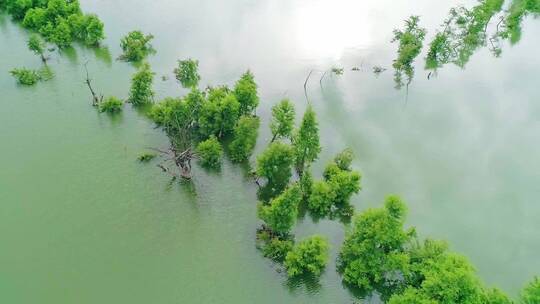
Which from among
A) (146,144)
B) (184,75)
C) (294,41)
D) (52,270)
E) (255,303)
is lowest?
(255,303)

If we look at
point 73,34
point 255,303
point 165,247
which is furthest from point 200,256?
point 73,34

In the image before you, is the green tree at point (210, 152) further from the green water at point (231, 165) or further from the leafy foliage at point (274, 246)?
the leafy foliage at point (274, 246)

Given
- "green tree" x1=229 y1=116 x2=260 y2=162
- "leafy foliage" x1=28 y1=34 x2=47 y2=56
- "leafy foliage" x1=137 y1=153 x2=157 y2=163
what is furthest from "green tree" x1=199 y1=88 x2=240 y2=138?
"leafy foliage" x1=28 y1=34 x2=47 y2=56

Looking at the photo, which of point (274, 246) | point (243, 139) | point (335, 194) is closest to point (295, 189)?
point (274, 246)

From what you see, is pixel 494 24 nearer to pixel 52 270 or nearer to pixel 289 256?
pixel 289 256

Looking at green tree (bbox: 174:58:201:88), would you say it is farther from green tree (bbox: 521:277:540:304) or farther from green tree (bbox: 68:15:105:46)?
green tree (bbox: 521:277:540:304)
